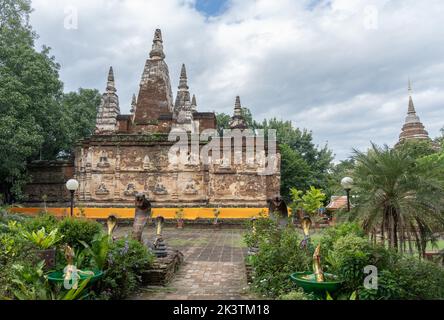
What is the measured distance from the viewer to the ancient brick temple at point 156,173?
23984mm

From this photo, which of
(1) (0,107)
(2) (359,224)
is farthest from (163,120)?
(2) (359,224)

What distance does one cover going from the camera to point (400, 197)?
7223 mm

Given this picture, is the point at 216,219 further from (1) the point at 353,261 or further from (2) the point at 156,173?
(1) the point at 353,261

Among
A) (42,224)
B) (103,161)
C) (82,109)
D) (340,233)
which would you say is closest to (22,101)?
(103,161)

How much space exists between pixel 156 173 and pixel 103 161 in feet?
12.7

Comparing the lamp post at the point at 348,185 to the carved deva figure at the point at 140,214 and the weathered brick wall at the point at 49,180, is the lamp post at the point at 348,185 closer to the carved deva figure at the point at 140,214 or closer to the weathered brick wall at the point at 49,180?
the carved deva figure at the point at 140,214

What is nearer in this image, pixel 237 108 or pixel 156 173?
pixel 156 173

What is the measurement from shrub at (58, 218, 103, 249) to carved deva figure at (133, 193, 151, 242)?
1188 mm

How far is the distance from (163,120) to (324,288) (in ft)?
72.0

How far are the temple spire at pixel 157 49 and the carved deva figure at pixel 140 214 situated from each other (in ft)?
68.3

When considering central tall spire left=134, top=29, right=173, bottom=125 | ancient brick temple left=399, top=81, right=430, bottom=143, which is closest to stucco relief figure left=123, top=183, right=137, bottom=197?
central tall spire left=134, top=29, right=173, bottom=125

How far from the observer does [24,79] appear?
2120cm

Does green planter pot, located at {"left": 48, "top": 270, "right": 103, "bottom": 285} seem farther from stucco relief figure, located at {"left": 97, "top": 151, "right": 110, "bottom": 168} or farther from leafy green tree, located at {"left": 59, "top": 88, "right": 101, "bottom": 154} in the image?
leafy green tree, located at {"left": 59, "top": 88, "right": 101, "bottom": 154}

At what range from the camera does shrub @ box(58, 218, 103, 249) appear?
22.7 ft
